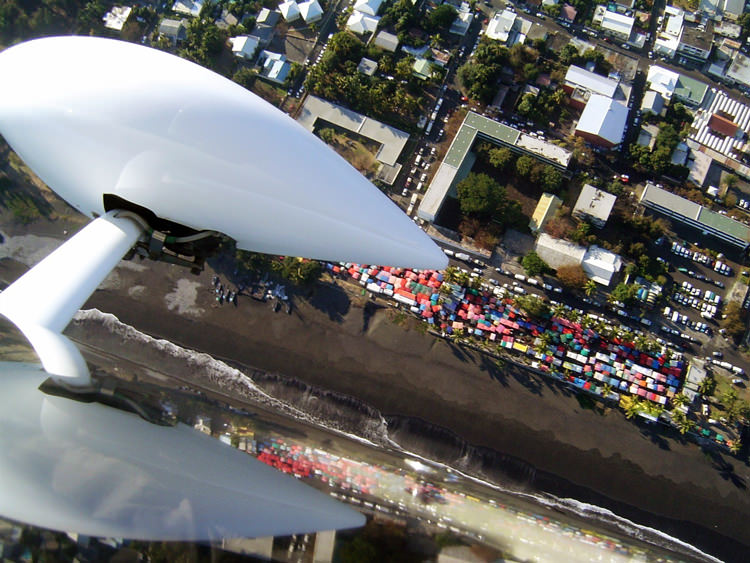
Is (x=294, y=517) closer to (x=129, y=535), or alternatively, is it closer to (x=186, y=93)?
(x=129, y=535)

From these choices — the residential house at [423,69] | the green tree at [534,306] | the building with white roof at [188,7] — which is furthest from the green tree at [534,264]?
the building with white roof at [188,7]

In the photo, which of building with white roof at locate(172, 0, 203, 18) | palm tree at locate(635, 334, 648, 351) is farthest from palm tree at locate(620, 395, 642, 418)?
building with white roof at locate(172, 0, 203, 18)

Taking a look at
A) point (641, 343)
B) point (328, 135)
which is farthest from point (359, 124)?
point (641, 343)

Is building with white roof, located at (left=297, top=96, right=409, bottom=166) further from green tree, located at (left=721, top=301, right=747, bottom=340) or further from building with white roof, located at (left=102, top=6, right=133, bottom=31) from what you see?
green tree, located at (left=721, top=301, right=747, bottom=340)

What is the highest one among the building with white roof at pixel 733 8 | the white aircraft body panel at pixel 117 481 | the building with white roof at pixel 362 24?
the building with white roof at pixel 733 8

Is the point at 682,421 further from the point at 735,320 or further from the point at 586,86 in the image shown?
the point at 586,86

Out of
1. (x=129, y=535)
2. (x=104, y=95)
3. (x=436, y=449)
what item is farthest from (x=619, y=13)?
(x=129, y=535)

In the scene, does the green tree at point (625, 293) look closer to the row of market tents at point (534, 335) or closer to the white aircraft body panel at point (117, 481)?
the row of market tents at point (534, 335)
